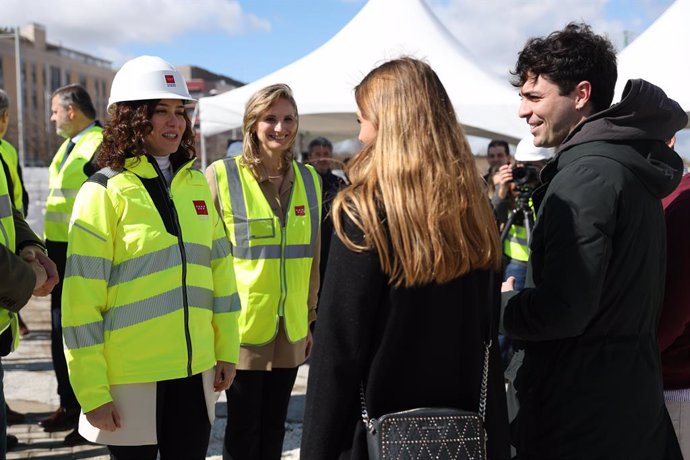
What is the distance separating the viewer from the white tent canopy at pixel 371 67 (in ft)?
22.5

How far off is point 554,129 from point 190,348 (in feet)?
4.65

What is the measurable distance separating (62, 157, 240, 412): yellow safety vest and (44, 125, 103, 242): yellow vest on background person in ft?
8.32

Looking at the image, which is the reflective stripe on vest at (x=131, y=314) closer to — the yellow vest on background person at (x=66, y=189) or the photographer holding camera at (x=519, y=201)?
the yellow vest on background person at (x=66, y=189)

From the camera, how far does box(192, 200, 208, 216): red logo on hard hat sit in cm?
265

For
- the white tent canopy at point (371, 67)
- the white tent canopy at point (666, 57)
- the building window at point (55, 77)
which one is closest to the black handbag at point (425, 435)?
the white tent canopy at point (666, 57)

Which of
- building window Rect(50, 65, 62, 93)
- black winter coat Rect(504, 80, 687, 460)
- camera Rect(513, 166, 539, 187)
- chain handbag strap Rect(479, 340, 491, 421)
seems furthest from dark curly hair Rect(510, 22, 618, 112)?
building window Rect(50, 65, 62, 93)

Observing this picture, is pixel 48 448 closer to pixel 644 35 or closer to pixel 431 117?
pixel 431 117

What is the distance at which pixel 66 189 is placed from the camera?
4910mm

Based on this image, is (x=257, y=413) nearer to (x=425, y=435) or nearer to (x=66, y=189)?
(x=425, y=435)

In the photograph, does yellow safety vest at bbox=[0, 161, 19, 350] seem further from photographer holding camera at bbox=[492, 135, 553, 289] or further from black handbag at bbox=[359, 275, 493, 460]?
photographer holding camera at bbox=[492, 135, 553, 289]

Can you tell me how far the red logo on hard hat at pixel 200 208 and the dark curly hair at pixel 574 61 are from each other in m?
1.23

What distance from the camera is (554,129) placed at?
2.19 metres

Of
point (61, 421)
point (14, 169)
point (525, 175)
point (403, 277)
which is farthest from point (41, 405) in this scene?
point (403, 277)

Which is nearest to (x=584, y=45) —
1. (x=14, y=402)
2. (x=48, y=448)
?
(x=48, y=448)
